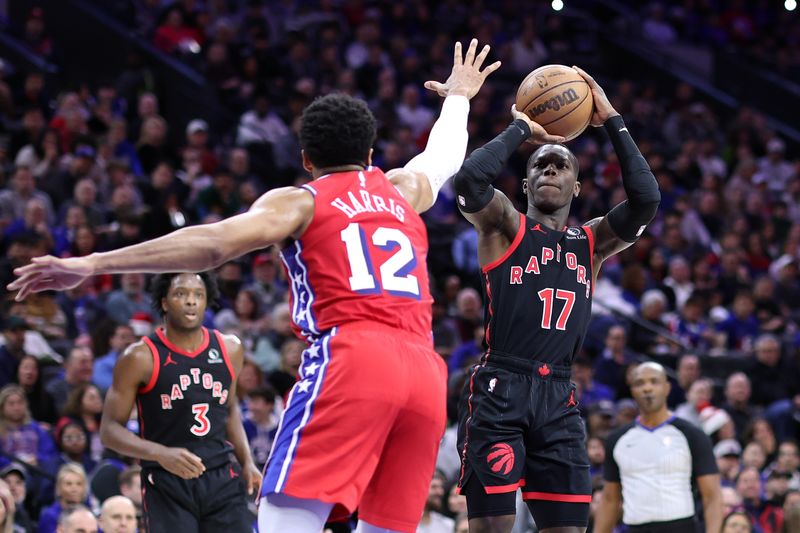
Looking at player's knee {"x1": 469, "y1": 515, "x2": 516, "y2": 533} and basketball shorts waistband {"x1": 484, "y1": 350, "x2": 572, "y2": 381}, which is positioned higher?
basketball shorts waistband {"x1": 484, "y1": 350, "x2": 572, "y2": 381}

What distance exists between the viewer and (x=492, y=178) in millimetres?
6023

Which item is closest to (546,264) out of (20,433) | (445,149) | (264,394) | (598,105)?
(598,105)

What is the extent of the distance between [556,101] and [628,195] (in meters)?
0.63

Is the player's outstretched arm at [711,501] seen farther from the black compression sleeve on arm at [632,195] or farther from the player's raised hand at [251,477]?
the player's raised hand at [251,477]

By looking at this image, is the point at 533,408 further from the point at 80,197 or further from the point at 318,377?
the point at 80,197

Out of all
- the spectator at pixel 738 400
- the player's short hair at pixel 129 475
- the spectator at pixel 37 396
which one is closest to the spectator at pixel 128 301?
the spectator at pixel 37 396

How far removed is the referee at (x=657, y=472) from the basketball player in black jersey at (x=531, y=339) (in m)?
2.55

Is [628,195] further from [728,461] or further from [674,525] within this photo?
[728,461]

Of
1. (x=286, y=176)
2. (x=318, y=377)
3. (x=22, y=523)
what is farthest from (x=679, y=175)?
(x=318, y=377)

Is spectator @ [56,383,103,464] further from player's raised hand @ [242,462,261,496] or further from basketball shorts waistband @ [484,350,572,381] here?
basketball shorts waistband @ [484,350,572,381]

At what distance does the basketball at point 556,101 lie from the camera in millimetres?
6371

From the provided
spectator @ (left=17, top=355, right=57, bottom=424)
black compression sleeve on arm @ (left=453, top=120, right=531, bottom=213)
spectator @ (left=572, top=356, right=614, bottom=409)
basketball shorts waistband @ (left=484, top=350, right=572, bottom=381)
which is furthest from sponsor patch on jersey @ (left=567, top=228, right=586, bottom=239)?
spectator @ (left=572, top=356, right=614, bottom=409)

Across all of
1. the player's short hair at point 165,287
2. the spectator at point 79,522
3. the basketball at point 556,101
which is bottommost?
the spectator at point 79,522

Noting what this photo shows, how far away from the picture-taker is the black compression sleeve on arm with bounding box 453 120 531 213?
598 centimetres
